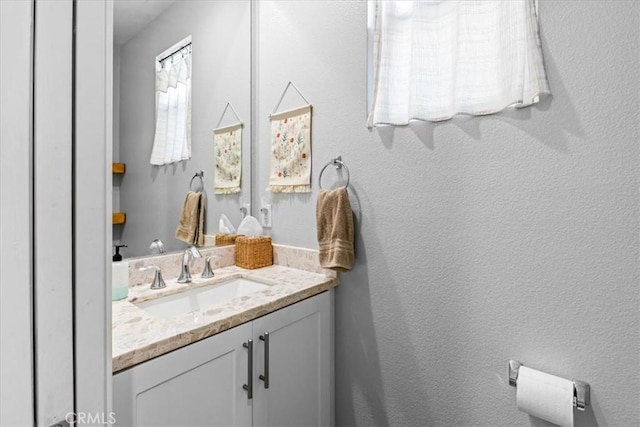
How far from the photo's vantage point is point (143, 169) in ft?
4.03

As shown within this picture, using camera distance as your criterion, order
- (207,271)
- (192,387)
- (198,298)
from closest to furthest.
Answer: (192,387) → (198,298) → (207,271)

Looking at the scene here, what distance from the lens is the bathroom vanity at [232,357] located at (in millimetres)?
748

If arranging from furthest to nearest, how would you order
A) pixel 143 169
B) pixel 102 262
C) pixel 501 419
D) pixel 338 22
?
pixel 338 22
pixel 143 169
pixel 501 419
pixel 102 262

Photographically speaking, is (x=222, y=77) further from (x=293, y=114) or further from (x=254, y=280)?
(x=254, y=280)

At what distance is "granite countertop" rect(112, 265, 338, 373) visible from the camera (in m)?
0.74

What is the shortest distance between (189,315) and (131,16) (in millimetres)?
1127

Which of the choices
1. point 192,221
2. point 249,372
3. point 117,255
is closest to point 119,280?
point 117,255

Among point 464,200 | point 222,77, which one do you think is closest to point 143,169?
point 222,77

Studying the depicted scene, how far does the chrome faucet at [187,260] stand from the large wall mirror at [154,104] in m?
0.07

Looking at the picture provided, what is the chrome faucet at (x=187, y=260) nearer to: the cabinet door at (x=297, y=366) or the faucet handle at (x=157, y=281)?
the faucet handle at (x=157, y=281)

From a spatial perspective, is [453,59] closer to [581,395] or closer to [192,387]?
[581,395]

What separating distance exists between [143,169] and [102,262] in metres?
0.92

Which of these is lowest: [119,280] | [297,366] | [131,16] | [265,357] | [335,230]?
[297,366]

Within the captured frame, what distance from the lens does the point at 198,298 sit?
50.2 inches
